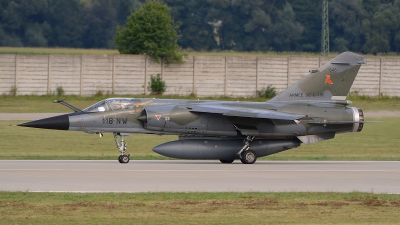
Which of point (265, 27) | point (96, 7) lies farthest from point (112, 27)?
point (265, 27)

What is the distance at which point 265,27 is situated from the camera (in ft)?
244

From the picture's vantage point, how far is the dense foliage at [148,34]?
4547cm

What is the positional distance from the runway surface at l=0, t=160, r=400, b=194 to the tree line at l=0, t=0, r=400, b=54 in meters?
48.0

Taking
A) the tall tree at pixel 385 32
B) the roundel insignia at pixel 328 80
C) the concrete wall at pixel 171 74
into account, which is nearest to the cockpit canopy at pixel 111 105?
the roundel insignia at pixel 328 80

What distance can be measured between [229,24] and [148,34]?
30008 millimetres

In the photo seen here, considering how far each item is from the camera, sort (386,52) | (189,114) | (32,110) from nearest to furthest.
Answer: (189,114)
(32,110)
(386,52)

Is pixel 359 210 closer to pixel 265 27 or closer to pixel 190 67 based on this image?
pixel 190 67

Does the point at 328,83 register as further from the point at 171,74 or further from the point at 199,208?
the point at 171,74

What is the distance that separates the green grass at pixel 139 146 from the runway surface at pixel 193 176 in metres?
2.94

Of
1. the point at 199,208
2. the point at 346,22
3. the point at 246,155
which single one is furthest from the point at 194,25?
the point at 199,208

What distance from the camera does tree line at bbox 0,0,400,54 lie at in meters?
69.2

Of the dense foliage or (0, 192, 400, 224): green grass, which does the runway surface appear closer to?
(0, 192, 400, 224): green grass

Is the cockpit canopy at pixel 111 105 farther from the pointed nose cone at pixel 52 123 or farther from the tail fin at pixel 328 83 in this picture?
the tail fin at pixel 328 83

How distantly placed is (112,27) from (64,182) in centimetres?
6225
